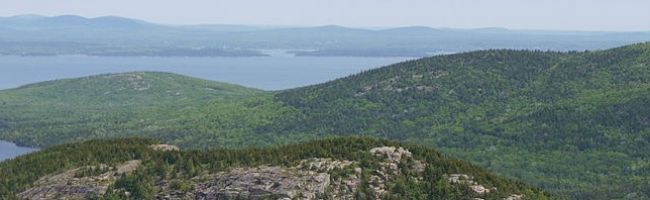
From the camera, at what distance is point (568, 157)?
195625 mm

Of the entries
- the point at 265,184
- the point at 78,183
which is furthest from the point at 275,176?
the point at 78,183

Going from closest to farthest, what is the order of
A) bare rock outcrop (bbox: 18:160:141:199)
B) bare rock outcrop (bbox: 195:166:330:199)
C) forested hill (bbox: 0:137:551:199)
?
bare rock outcrop (bbox: 195:166:330:199)
forested hill (bbox: 0:137:551:199)
bare rock outcrop (bbox: 18:160:141:199)

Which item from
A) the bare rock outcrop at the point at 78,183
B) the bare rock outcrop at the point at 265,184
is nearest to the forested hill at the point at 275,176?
the bare rock outcrop at the point at 265,184

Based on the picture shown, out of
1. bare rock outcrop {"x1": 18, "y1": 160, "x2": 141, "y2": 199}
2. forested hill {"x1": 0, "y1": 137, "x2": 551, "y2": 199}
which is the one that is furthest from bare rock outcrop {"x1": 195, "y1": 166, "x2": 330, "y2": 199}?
bare rock outcrop {"x1": 18, "y1": 160, "x2": 141, "y2": 199}

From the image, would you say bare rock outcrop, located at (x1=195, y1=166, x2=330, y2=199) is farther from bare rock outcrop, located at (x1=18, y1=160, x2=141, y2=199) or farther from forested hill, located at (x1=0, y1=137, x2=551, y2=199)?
bare rock outcrop, located at (x1=18, y1=160, x2=141, y2=199)

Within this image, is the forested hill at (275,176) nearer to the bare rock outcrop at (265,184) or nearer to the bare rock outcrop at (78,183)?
the bare rock outcrop at (265,184)

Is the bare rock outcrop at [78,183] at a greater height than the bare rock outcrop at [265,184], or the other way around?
the bare rock outcrop at [265,184]

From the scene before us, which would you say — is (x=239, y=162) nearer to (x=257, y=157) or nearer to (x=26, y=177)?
(x=257, y=157)

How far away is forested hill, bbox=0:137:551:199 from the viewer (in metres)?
79.5

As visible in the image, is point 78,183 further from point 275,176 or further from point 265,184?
point 275,176

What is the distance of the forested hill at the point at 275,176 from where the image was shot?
261 ft

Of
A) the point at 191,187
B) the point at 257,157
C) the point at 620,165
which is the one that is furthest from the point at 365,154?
the point at 620,165

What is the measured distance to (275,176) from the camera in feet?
264

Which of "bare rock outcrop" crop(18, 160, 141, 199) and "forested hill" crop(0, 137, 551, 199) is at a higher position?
"forested hill" crop(0, 137, 551, 199)
